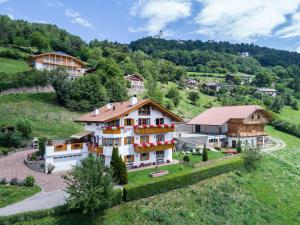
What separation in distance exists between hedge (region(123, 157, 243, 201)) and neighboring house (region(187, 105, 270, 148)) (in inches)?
610

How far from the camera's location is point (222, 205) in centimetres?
3153

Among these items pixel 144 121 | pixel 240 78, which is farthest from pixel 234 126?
pixel 240 78

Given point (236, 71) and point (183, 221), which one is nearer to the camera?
point (183, 221)

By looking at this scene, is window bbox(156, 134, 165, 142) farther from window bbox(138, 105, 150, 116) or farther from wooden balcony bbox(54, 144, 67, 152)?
wooden balcony bbox(54, 144, 67, 152)

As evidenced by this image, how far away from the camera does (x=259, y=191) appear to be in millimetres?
36344

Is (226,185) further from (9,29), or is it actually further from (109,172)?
(9,29)

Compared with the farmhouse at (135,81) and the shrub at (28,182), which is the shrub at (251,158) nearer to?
the shrub at (28,182)

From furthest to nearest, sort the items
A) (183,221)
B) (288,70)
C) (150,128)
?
(288,70) < (150,128) < (183,221)

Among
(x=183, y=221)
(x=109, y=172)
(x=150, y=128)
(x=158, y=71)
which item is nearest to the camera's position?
(x=109, y=172)

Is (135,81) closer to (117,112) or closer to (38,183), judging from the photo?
(117,112)

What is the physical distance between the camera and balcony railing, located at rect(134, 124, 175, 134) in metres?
37.6

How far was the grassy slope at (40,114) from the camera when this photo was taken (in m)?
54.1

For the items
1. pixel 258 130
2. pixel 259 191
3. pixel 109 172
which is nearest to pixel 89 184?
pixel 109 172

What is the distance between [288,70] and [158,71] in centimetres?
8489
